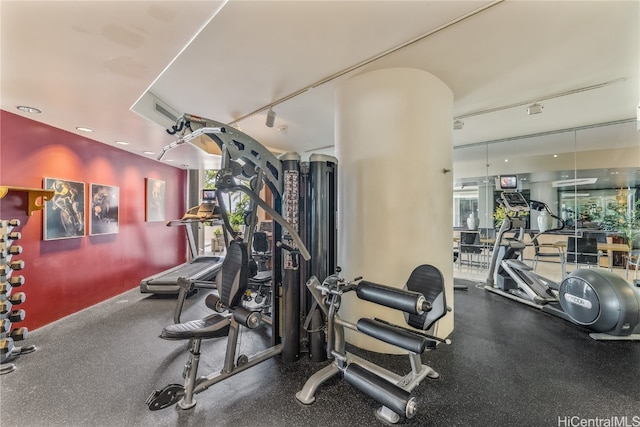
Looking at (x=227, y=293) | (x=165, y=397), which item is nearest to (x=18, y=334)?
(x=165, y=397)

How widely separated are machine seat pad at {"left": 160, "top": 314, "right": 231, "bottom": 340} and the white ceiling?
196cm

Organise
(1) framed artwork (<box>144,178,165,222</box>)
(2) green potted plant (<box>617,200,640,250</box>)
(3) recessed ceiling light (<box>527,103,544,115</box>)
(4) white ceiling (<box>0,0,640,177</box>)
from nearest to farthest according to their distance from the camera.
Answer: (4) white ceiling (<box>0,0,640,177</box>), (3) recessed ceiling light (<box>527,103,544,115</box>), (2) green potted plant (<box>617,200,640,250</box>), (1) framed artwork (<box>144,178,165,222</box>)

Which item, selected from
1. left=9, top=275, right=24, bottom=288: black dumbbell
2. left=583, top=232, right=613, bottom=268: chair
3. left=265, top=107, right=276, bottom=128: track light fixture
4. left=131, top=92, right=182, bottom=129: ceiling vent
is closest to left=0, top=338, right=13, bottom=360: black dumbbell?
left=9, top=275, right=24, bottom=288: black dumbbell

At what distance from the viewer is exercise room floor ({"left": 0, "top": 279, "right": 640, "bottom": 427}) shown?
72.9 inches

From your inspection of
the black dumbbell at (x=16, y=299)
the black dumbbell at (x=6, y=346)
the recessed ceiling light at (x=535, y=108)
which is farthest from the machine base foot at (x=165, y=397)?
the recessed ceiling light at (x=535, y=108)

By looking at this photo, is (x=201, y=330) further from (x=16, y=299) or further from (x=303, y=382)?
(x=16, y=299)

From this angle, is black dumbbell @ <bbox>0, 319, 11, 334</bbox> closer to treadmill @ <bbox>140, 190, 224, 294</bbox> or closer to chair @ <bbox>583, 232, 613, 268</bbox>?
treadmill @ <bbox>140, 190, 224, 294</bbox>

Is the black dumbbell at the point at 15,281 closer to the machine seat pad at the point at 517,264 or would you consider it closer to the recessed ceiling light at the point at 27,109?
the recessed ceiling light at the point at 27,109

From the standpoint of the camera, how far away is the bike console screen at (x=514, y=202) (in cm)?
430

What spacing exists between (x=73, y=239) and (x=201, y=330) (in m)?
3.11

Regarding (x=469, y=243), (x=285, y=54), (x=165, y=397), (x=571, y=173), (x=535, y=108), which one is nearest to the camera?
(x=165, y=397)

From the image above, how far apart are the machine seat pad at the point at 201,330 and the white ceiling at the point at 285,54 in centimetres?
196

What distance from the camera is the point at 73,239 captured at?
12.1 ft

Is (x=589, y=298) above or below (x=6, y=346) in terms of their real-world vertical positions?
above
